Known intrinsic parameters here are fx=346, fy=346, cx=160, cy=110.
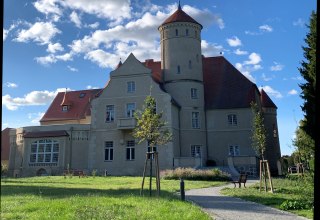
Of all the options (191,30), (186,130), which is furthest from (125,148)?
(191,30)

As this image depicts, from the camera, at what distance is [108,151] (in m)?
40.8

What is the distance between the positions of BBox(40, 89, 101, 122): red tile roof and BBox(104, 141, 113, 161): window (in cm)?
982

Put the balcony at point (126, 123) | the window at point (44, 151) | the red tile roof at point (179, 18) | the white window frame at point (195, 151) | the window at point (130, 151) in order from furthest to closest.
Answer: the red tile roof at point (179, 18) → the white window frame at point (195, 151) → the window at point (44, 151) → the window at point (130, 151) → the balcony at point (126, 123)

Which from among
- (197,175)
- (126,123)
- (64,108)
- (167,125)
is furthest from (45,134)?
(197,175)

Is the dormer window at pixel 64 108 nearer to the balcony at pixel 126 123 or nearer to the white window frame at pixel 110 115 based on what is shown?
the white window frame at pixel 110 115

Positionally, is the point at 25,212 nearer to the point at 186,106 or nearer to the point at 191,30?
the point at 186,106

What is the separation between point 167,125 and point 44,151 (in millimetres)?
15175

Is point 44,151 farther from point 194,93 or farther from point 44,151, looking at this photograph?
point 194,93

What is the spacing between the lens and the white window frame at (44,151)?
41.0m

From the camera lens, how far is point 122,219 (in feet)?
27.4

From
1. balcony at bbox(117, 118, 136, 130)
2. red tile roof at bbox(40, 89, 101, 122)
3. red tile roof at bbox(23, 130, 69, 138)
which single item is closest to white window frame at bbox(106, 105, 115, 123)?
balcony at bbox(117, 118, 136, 130)

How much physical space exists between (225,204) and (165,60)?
108 ft

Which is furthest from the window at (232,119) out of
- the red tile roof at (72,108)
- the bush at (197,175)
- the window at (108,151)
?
the red tile roof at (72,108)

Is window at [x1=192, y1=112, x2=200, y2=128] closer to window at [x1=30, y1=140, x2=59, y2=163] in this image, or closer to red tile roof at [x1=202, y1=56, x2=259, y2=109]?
red tile roof at [x1=202, y1=56, x2=259, y2=109]
